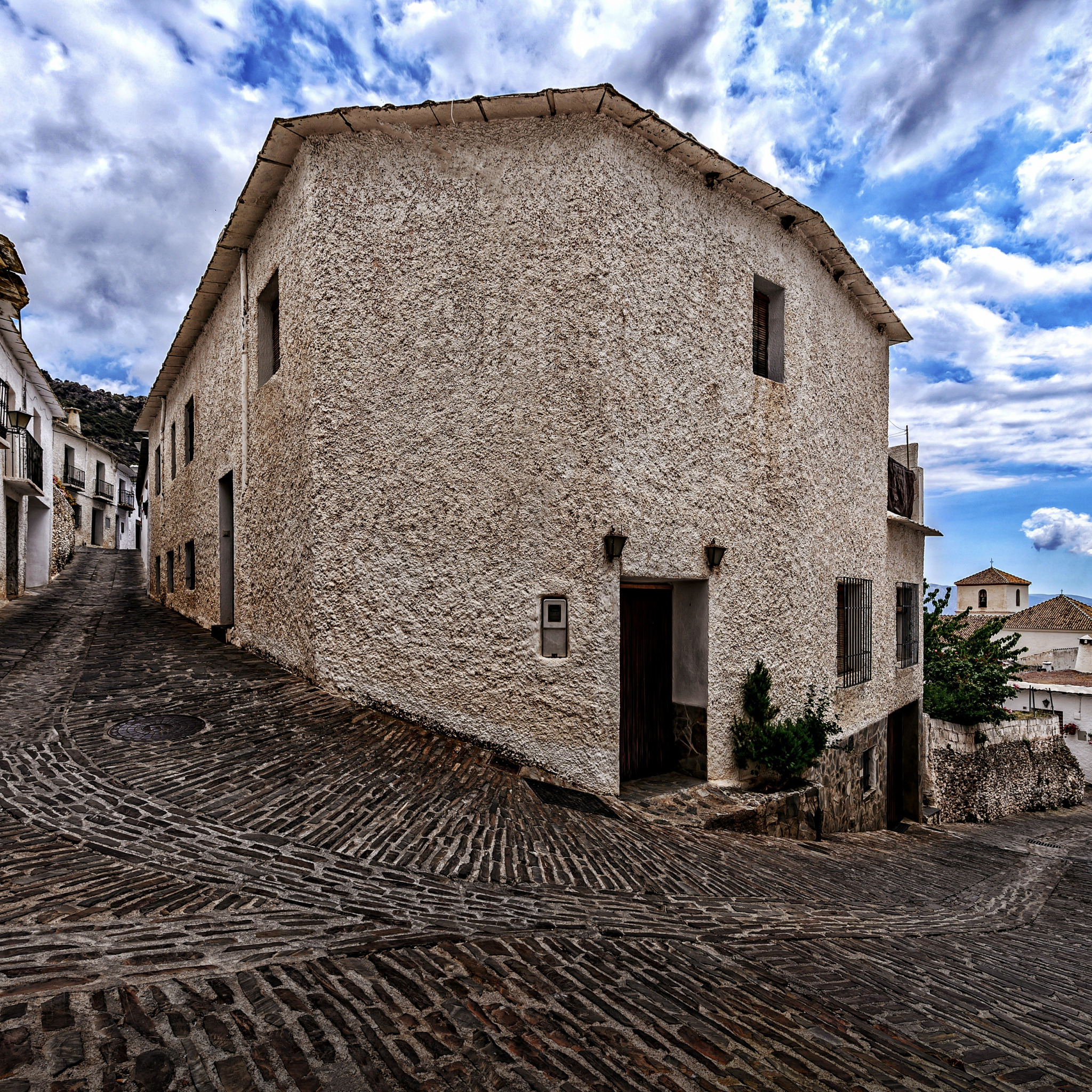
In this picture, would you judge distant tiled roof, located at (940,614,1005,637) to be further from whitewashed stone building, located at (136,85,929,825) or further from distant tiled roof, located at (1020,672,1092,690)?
whitewashed stone building, located at (136,85,929,825)

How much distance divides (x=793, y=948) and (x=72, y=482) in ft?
A: 113

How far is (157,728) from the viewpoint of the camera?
600 cm

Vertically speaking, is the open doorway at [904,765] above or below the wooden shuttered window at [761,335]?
below

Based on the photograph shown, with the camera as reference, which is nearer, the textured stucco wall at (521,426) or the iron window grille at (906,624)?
the textured stucco wall at (521,426)

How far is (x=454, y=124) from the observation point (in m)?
6.82

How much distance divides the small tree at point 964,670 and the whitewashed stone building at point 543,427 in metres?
7.14

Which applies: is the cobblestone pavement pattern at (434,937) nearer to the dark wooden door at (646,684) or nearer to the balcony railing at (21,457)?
the dark wooden door at (646,684)

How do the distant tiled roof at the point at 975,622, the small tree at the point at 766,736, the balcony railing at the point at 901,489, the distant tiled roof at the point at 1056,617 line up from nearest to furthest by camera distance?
1. the small tree at the point at 766,736
2. the balcony railing at the point at 901,489
3. the distant tiled roof at the point at 975,622
4. the distant tiled roof at the point at 1056,617

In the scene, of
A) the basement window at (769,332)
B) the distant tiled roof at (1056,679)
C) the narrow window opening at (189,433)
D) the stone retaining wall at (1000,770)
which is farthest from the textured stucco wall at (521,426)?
the distant tiled roof at (1056,679)

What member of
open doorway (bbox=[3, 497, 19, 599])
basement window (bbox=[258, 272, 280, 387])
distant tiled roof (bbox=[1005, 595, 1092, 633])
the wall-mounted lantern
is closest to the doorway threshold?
the wall-mounted lantern

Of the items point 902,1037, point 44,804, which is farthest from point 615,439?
point 44,804

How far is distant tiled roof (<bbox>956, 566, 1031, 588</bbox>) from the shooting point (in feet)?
145

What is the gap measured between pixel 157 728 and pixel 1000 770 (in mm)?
16803

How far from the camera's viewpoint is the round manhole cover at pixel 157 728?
5742 millimetres
